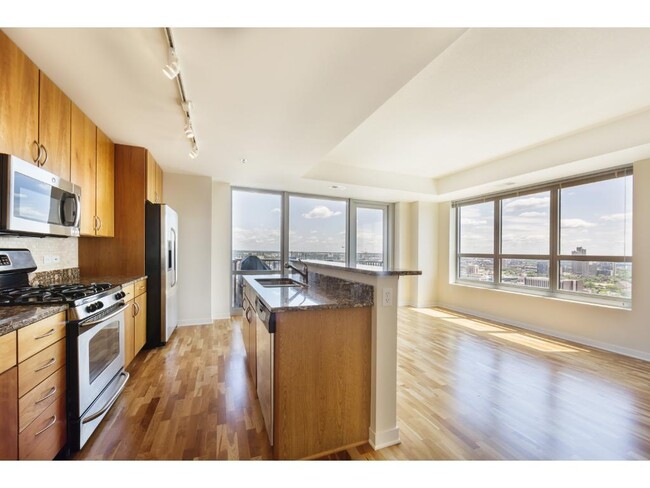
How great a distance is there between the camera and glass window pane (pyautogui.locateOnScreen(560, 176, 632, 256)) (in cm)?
347

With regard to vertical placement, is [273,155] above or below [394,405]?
above

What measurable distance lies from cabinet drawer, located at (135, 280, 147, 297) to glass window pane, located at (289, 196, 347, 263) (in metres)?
2.59

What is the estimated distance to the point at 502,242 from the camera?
4.96 meters

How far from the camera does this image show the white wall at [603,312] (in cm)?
319

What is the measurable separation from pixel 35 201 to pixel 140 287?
147cm

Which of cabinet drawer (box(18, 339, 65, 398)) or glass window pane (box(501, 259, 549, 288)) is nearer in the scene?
cabinet drawer (box(18, 339, 65, 398))

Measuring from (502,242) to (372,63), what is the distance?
4576 millimetres

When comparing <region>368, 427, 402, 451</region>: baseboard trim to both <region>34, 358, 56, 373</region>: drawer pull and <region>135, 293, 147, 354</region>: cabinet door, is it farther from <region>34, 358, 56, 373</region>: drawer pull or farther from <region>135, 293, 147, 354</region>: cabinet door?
<region>135, 293, 147, 354</region>: cabinet door

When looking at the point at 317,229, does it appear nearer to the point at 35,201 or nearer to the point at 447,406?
the point at 447,406

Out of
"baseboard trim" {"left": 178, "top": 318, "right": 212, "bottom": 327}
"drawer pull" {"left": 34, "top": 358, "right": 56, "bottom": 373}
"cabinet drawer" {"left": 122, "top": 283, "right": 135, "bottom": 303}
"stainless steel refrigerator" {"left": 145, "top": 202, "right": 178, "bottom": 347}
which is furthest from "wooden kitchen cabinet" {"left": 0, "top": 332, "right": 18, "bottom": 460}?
Result: "baseboard trim" {"left": 178, "top": 318, "right": 212, "bottom": 327}

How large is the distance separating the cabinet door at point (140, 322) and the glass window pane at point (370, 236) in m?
4.06

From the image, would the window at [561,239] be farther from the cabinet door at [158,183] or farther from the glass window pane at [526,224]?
the cabinet door at [158,183]
